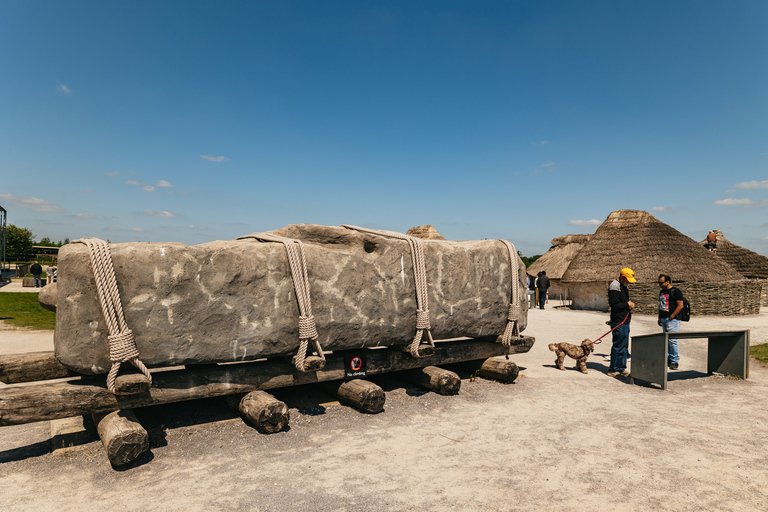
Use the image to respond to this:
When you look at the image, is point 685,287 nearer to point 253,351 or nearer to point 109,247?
point 253,351

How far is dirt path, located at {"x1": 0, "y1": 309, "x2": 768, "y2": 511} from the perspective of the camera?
300 cm

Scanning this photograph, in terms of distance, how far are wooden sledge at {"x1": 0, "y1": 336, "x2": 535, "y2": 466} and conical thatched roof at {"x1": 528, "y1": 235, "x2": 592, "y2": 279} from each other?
19972 mm

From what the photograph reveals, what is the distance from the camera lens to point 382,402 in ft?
15.6

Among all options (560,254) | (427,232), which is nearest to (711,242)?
(560,254)

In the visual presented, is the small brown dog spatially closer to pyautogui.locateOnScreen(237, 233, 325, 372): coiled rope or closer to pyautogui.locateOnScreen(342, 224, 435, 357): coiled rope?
pyautogui.locateOnScreen(342, 224, 435, 357): coiled rope

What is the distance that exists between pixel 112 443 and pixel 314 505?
1.69 m

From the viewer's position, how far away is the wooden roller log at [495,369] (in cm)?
604

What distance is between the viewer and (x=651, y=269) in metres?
16.7

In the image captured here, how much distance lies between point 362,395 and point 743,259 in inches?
1058

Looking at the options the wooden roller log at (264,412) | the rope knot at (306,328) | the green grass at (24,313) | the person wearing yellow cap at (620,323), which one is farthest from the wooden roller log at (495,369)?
the green grass at (24,313)

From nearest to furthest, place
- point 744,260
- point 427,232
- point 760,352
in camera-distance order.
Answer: point 760,352 → point 427,232 → point 744,260

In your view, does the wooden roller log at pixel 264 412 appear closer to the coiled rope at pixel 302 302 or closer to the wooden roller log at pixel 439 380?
the coiled rope at pixel 302 302

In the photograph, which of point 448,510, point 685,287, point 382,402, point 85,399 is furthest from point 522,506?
point 685,287

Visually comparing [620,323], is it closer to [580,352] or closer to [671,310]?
[580,352]
